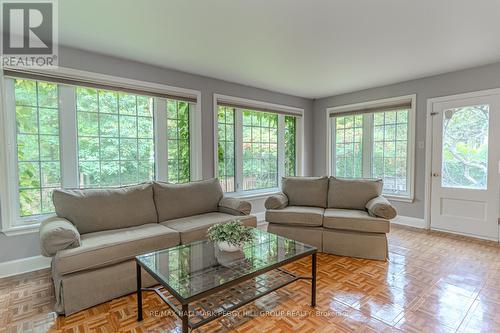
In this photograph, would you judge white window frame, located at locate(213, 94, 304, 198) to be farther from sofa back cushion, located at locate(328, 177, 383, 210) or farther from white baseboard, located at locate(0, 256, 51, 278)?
white baseboard, located at locate(0, 256, 51, 278)

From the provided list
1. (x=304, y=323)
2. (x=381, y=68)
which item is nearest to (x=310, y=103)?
(x=381, y=68)

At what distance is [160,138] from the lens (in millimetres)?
3475

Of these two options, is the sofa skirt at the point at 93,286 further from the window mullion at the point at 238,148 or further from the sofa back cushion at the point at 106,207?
the window mullion at the point at 238,148

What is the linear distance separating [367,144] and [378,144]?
7.2 inches

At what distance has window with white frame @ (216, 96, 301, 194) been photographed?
4207mm

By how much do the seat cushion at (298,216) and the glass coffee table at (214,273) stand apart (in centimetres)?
87

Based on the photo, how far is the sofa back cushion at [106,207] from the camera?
235 centimetres

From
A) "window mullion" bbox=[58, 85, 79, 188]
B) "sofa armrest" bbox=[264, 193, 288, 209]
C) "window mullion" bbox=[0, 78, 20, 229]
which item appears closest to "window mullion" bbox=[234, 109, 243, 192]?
"sofa armrest" bbox=[264, 193, 288, 209]

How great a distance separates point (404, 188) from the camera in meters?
4.28

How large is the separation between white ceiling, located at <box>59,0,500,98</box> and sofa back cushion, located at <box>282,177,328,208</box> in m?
1.52

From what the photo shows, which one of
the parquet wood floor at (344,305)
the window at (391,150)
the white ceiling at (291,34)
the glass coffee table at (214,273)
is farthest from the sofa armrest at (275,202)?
the window at (391,150)

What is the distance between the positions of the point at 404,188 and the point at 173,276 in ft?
13.1

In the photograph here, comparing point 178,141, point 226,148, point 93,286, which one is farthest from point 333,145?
point 93,286

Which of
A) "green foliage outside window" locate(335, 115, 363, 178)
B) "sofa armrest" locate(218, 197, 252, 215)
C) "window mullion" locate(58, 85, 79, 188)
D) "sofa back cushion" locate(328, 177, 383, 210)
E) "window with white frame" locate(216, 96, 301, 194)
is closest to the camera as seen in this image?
"window mullion" locate(58, 85, 79, 188)
